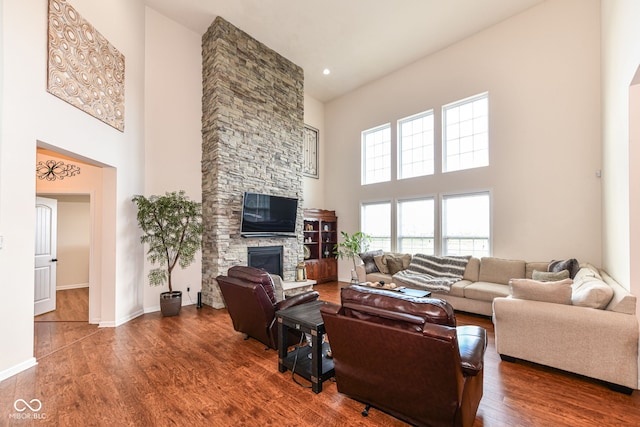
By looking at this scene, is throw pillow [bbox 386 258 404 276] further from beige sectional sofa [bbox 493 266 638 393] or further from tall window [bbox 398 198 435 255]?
beige sectional sofa [bbox 493 266 638 393]

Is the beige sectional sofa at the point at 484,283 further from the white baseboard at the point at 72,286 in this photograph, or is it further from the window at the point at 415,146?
the white baseboard at the point at 72,286

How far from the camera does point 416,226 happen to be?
6.49m

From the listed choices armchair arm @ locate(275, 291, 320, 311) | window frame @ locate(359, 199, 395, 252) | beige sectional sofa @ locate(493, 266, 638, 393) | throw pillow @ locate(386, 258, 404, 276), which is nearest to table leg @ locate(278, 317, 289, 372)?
armchair arm @ locate(275, 291, 320, 311)

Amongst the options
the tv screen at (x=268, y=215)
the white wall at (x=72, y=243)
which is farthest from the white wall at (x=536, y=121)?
the white wall at (x=72, y=243)

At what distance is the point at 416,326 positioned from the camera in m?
1.69

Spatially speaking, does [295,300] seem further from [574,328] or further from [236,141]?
[236,141]

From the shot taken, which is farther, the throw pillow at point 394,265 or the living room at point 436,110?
the throw pillow at point 394,265

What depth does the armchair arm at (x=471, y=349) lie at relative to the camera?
1.70 metres

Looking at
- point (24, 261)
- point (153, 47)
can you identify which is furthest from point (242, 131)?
point (24, 261)

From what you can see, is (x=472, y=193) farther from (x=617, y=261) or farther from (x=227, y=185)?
(x=227, y=185)

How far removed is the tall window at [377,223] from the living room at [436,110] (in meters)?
0.92

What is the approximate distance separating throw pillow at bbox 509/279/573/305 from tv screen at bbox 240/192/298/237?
14.0 ft

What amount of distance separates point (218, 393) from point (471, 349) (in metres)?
2.08

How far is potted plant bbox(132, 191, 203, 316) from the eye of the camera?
14.7ft
